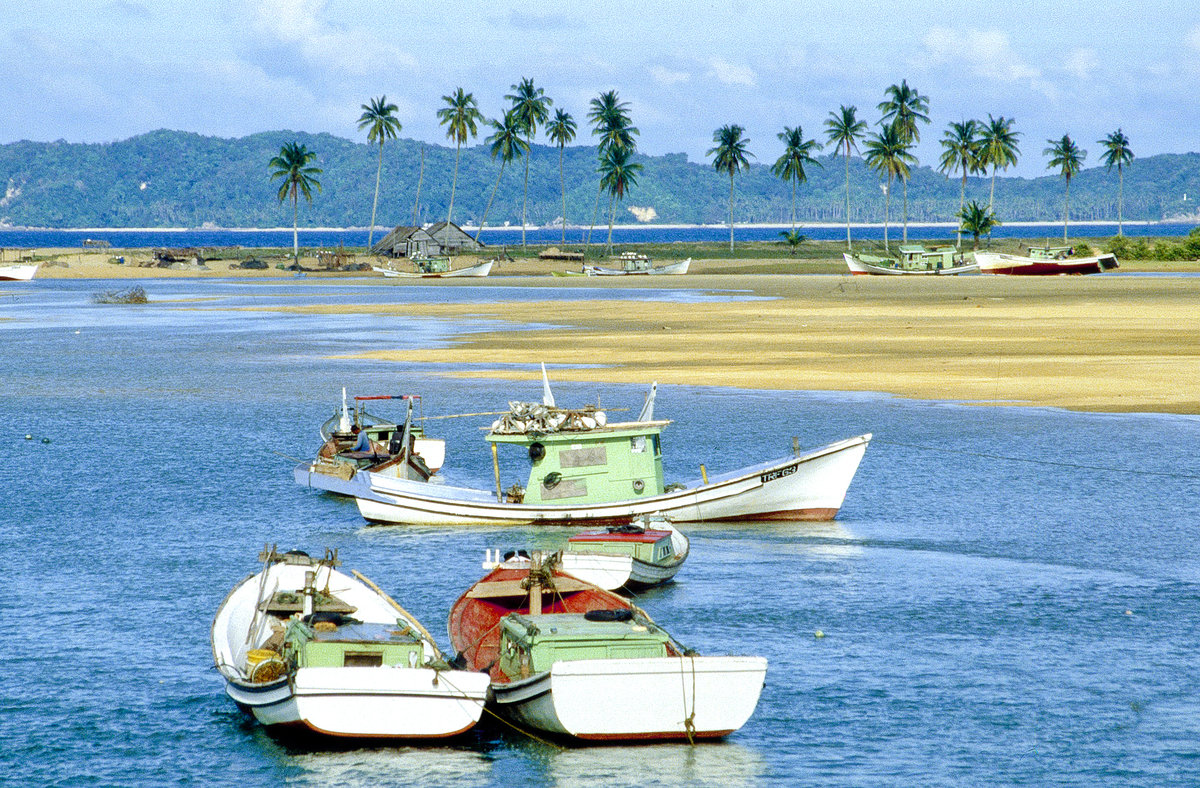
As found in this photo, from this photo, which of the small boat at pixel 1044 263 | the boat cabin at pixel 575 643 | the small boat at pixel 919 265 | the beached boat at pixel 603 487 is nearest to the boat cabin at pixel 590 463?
the beached boat at pixel 603 487

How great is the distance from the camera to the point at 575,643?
17.3 m

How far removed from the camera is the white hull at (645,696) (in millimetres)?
16047

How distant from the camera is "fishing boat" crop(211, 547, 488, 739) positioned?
16359 millimetres

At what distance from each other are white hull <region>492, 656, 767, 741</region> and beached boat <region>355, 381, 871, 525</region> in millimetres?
10965

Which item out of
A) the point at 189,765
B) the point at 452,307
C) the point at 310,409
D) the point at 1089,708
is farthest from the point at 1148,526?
the point at 452,307

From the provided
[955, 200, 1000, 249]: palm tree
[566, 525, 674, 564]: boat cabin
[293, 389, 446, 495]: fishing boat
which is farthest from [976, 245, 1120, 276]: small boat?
[566, 525, 674, 564]: boat cabin

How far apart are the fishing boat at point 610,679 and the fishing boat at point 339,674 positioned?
78cm

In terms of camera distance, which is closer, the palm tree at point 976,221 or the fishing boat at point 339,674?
the fishing boat at point 339,674

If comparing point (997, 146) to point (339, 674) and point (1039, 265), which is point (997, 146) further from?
point (339, 674)

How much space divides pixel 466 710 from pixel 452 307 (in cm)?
8752

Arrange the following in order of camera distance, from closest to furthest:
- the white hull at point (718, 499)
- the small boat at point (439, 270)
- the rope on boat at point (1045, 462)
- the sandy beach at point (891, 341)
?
1. the white hull at point (718, 499)
2. the rope on boat at point (1045, 462)
3. the sandy beach at point (891, 341)
4. the small boat at point (439, 270)

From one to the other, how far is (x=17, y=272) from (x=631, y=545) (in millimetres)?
148191

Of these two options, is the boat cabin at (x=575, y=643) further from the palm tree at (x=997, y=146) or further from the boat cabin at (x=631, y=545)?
the palm tree at (x=997, y=146)

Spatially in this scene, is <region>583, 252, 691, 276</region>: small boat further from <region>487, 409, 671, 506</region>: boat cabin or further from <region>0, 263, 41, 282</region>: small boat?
<region>487, 409, 671, 506</region>: boat cabin
